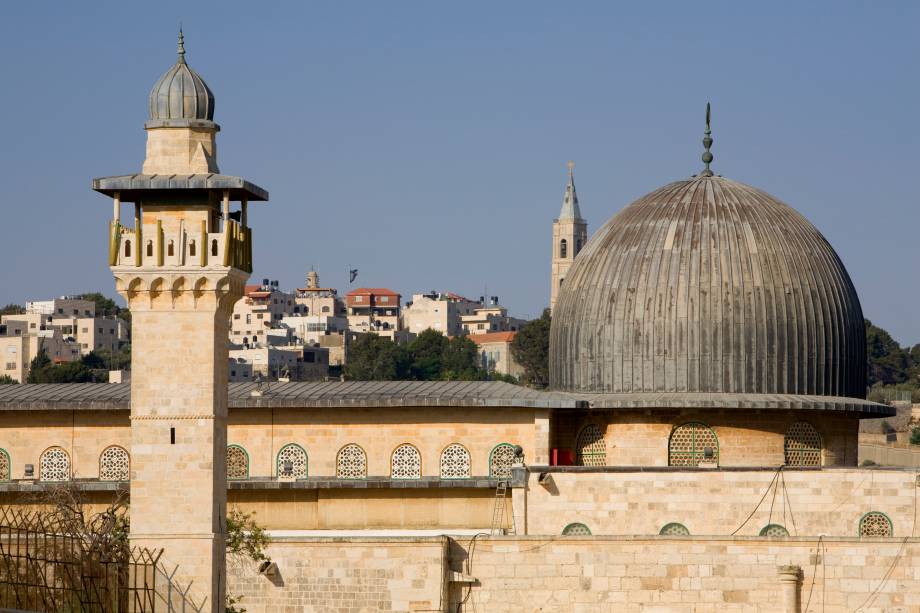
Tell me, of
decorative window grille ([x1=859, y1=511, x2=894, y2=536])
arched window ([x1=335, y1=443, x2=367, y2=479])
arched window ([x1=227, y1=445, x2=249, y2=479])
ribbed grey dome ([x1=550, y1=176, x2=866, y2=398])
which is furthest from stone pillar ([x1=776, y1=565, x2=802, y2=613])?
arched window ([x1=227, y1=445, x2=249, y2=479])

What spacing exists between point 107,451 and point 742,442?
1134 centimetres

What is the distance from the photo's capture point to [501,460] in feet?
120

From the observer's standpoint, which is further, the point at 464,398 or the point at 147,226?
the point at 464,398

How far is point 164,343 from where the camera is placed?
30.1 meters

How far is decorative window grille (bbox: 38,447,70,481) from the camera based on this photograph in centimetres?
3750

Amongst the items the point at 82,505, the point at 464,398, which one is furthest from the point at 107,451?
the point at 464,398

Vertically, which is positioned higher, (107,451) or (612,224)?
(612,224)

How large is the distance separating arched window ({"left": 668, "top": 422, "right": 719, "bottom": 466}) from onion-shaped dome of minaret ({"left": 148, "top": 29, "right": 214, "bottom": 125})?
1101cm

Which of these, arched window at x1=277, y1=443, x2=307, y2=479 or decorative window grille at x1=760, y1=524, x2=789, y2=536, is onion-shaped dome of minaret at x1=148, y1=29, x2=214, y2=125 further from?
decorative window grille at x1=760, y1=524, x2=789, y2=536

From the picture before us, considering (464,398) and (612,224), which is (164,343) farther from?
(612,224)

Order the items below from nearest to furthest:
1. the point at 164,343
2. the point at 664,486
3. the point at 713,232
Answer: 1. the point at 164,343
2. the point at 664,486
3. the point at 713,232

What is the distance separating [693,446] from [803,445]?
206cm

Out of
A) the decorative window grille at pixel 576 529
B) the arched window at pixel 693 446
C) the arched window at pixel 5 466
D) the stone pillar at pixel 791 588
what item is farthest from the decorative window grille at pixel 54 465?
the stone pillar at pixel 791 588

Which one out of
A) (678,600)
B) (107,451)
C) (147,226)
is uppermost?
(147,226)
